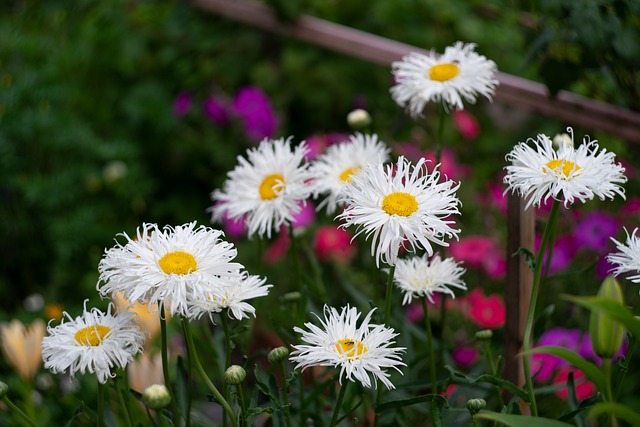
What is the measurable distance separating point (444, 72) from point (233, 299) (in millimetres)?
469

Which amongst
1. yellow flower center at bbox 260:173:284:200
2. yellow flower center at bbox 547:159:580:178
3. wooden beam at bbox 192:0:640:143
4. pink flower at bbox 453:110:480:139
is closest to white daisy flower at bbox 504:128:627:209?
yellow flower center at bbox 547:159:580:178

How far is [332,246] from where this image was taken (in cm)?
213

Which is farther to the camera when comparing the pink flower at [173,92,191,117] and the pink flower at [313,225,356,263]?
the pink flower at [173,92,191,117]

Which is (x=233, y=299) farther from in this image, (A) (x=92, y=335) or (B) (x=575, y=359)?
(B) (x=575, y=359)

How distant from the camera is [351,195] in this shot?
878mm

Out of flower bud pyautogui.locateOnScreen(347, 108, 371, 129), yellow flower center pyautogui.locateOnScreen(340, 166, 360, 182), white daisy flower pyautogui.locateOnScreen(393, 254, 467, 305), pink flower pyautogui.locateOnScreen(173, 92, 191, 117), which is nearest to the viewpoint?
white daisy flower pyautogui.locateOnScreen(393, 254, 467, 305)

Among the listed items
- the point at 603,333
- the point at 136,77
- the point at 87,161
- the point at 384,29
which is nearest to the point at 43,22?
the point at 136,77

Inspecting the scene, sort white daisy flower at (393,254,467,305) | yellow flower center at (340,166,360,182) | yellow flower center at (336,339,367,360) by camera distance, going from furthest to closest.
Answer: yellow flower center at (340,166,360,182), white daisy flower at (393,254,467,305), yellow flower center at (336,339,367,360)

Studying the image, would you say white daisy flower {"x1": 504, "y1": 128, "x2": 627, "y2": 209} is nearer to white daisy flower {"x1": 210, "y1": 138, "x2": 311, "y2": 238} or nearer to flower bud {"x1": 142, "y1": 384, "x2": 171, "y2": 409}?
white daisy flower {"x1": 210, "y1": 138, "x2": 311, "y2": 238}

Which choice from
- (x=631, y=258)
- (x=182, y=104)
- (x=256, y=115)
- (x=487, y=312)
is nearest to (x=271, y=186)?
(x=631, y=258)

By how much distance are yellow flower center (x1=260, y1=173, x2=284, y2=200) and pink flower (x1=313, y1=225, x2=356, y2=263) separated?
98cm

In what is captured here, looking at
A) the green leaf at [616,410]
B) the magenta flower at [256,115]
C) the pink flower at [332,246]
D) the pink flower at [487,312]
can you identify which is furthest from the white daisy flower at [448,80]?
the magenta flower at [256,115]

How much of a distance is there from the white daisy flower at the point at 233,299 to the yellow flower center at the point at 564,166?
348 millimetres

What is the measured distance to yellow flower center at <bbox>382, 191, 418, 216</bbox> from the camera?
0.87 metres
